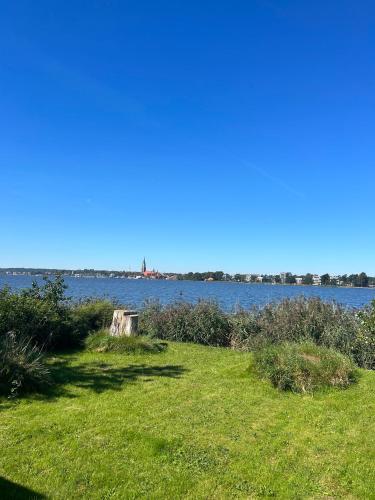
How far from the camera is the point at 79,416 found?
5578 millimetres

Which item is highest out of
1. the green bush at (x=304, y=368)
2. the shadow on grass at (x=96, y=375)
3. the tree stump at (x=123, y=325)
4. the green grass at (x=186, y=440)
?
the tree stump at (x=123, y=325)

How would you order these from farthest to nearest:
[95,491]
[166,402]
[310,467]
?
[166,402] < [310,467] < [95,491]

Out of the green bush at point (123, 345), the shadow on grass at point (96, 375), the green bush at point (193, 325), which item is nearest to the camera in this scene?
the shadow on grass at point (96, 375)

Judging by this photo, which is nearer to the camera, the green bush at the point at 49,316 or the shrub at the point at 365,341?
the shrub at the point at 365,341

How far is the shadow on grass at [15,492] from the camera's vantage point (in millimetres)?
3625

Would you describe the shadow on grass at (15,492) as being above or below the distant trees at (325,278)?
below

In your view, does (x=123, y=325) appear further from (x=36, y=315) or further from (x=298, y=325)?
(x=298, y=325)

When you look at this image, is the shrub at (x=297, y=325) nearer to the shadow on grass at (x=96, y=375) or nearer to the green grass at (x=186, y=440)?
the green grass at (x=186, y=440)

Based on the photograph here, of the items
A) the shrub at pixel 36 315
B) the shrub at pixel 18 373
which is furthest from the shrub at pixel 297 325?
the shrub at pixel 18 373

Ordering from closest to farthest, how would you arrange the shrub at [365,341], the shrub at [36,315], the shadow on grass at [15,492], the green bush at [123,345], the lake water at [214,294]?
the shadow on grass at [15,492]
the shrub at [365,341]
the shrub at [36,315]
the green bush at [123,345]
the lake water at [214,294]

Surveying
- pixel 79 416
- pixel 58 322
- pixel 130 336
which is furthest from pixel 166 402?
pixel 58 322

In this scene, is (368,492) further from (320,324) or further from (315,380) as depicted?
(320,324)

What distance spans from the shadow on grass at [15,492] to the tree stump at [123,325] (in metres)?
7.19

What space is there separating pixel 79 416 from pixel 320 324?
25.9 ft
